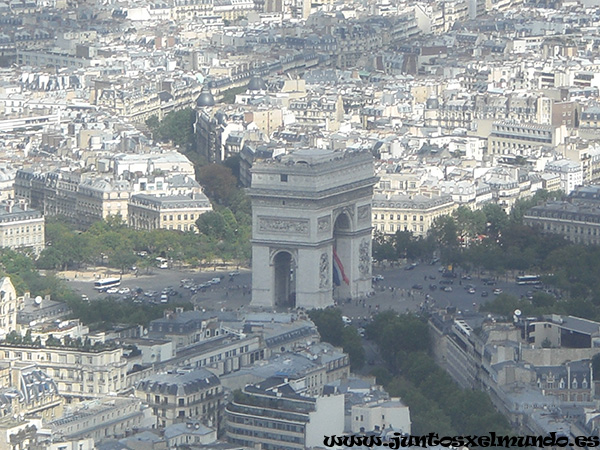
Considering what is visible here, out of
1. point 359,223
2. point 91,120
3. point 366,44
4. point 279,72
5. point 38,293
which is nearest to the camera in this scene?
A: point 38,293

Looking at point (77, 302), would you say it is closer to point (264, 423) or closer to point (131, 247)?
point (131, 247)

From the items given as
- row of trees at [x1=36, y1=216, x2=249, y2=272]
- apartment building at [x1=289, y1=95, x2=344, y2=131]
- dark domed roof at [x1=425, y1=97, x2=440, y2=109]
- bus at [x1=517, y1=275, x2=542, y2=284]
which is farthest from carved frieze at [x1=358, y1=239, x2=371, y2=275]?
dark domed roof at [x1=425, y1=97, x2=440, y2=109]

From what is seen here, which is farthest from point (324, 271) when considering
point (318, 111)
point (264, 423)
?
point (318, 111)

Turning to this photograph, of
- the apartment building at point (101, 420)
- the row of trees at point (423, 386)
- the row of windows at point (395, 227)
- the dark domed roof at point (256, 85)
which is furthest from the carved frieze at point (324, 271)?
the dark domed roof at point (256, 85)

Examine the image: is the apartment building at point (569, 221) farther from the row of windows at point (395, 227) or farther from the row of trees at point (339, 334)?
the row of trees at point (339, 334)

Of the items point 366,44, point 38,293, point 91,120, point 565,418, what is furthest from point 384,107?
point 565,418

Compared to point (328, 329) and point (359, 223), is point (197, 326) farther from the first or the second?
point (359, 223)
